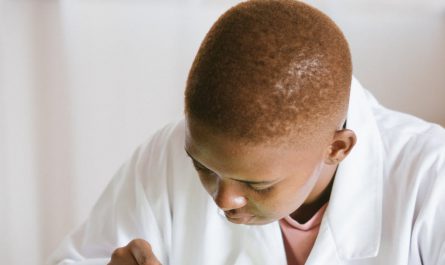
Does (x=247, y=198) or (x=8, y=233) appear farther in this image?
(x=8, y=233)

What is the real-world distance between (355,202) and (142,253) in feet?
0.99

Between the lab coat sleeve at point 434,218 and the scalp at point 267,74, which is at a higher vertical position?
the scalp at point 267,74

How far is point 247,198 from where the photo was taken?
0.72 meters

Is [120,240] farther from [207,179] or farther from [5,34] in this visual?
[5,34]

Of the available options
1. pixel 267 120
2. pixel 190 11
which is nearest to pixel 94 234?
pixel 267 120

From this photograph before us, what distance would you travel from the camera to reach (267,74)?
61cm

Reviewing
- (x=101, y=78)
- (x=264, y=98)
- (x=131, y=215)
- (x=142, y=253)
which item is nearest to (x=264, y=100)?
(x=264, y=98)

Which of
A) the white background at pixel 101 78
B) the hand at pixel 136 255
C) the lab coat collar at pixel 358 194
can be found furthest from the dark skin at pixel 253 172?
the white background at pixel 101 78

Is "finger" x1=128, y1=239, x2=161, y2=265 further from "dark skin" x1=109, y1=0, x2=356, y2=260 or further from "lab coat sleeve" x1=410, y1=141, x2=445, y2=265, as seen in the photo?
"lab coat sleeve" x1=410, y1=141, x2=445, y2=265

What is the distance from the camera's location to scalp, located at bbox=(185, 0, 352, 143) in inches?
24.1

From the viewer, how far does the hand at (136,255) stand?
77 cm

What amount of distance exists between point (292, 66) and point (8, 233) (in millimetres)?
1092

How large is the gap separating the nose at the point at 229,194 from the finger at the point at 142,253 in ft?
0.42

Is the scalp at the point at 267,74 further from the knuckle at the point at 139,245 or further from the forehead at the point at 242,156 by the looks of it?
the knuckle at the point at 139,245
